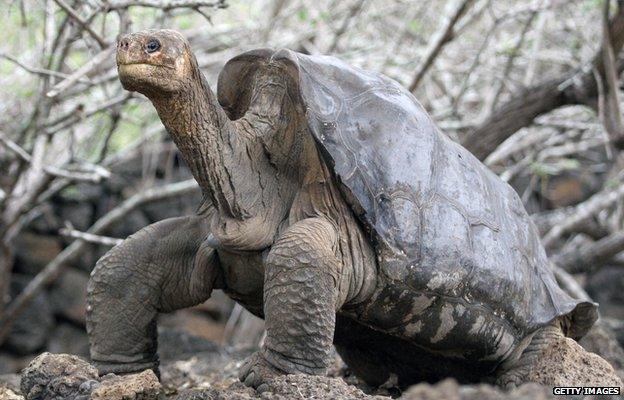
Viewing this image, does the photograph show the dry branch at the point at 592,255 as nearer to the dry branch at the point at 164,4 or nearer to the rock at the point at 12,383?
the dry branch at the point at 164,4

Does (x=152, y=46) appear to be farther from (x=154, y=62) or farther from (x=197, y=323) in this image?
(x=197, y=323)

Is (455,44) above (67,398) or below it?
A: above

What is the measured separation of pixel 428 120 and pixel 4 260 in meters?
4.10

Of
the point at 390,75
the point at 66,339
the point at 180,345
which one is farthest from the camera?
the point at 66,339

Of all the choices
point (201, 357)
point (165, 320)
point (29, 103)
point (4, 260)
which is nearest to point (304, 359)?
point (201, 357)

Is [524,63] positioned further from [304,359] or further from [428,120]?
[304,359]

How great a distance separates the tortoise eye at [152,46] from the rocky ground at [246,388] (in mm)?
951

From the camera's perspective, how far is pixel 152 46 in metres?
2.63

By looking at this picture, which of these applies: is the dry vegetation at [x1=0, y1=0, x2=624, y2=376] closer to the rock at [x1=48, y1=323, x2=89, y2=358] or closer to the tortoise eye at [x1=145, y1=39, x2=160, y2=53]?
the tortoise eye at [x1=145, y1=39, x2=160, y2=53]

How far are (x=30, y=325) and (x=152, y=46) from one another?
7144 millimetres

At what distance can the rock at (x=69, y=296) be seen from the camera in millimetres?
9500

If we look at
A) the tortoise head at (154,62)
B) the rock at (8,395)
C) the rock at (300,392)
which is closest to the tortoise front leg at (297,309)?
the rock at (300,392)

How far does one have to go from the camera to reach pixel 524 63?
7.46 m

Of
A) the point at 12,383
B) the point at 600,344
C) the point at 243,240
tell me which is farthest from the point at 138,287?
the point at 600,344
